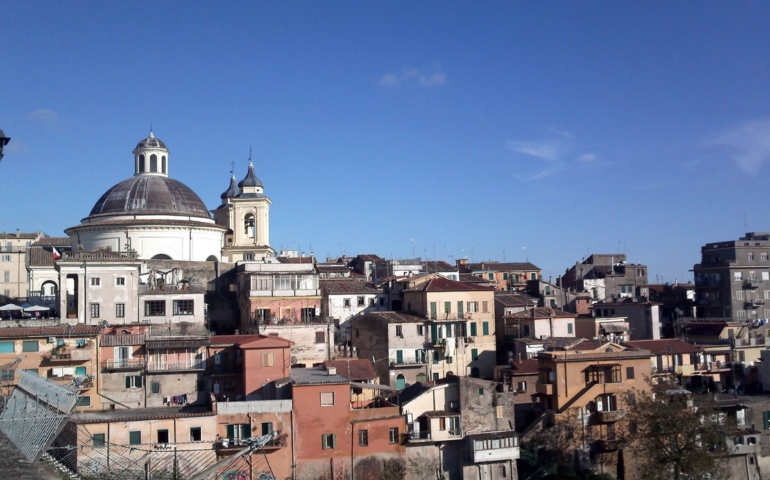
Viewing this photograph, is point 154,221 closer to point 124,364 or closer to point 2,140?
point 124,364

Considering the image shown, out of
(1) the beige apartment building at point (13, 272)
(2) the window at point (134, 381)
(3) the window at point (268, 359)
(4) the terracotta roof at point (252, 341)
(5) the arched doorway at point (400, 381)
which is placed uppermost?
(1) the beige apartment building at point (13, 272)

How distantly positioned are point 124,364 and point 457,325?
20.6m

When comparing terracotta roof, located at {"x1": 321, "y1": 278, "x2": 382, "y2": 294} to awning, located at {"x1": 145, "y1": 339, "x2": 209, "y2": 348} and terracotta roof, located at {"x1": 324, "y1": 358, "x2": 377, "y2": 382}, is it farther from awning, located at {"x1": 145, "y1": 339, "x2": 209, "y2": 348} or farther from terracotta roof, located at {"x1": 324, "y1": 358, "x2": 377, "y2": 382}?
awning, located at {"x1": 145, "y1": 339, "x2": 209, "y2": 348}

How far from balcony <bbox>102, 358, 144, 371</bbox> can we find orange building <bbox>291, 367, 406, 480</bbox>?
8962mm

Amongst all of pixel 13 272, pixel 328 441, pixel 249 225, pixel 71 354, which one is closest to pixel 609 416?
pixel 328 441

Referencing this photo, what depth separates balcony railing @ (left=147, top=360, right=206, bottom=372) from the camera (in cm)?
4031

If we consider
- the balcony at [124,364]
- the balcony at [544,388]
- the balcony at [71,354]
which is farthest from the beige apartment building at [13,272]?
the balcony at [544,388]

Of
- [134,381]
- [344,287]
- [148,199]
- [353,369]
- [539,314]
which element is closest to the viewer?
[134,381]

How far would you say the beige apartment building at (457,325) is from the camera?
4897 centimetres

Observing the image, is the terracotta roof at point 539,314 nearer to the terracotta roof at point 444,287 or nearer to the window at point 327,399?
the terracotta roof at point 444,287

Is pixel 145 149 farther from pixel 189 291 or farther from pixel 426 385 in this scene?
pixel 426 385

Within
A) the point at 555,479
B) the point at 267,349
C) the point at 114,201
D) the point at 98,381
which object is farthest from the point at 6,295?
the point at 555,479

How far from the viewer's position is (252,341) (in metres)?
39.8

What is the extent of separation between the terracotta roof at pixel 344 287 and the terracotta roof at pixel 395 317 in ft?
13.8
